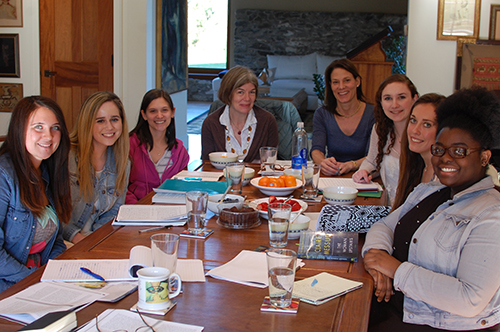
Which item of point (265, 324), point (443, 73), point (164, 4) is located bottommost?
point (265, 324)

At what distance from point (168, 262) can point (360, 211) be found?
2.63 feet

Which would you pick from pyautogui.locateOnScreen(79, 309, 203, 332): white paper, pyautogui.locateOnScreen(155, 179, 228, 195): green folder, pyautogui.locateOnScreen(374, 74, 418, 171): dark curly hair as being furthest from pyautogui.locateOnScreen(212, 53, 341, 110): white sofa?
pyautogui.locateOnScreen(79, 309, 203, 332): white paper

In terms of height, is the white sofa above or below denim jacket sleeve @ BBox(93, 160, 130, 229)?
above

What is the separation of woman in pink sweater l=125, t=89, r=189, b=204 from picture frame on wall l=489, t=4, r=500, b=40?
3567 mm

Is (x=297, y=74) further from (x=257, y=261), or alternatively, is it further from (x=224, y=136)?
(x=257, y=261)

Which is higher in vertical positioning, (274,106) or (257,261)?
(274,106)

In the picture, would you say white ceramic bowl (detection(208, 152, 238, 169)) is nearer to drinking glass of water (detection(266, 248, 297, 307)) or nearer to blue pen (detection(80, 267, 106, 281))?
blue pen (detection(80, 267, 106, 281))

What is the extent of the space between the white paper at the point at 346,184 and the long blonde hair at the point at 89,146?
39.1 inches

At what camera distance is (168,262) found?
1.25 m

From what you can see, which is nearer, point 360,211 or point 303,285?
point 303,285

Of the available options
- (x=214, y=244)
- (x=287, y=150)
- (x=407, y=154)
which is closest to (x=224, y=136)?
(x=287, y=150)

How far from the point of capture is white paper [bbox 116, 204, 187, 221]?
6.11 feet

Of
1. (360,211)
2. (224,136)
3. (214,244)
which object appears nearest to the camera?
(214,244)

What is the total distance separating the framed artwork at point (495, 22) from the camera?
4.94m
